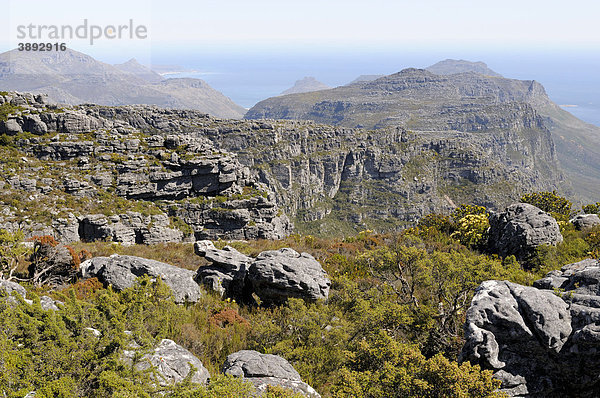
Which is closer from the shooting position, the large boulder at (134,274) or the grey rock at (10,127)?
the large boulder at (134,274)

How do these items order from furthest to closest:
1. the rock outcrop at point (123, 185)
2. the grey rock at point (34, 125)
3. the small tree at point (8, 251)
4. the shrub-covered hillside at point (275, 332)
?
1. the grey rock at point (34, 125)
2. the rock outcrop at point (123, 185)
3. the small tree at point (8, 251)
4. the shrub-covered hillside at point (275, 332)

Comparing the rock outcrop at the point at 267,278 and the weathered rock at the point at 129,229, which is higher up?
the rock outcrop at the point at 267,278

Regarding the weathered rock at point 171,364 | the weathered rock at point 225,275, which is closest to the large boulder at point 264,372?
the weathered rock at point 171,364

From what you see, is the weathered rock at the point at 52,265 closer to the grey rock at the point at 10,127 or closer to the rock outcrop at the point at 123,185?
the rock outcrop at the point at 123,185

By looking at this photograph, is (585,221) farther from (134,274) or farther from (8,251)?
(8,251)

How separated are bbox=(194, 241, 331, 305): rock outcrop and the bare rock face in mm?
6608

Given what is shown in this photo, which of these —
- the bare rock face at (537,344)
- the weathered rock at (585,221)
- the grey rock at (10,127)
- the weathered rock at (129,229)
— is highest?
the grey rock at (10,127)

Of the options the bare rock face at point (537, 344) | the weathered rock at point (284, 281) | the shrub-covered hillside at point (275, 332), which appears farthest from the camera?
the weathered rock at point (284, 281)

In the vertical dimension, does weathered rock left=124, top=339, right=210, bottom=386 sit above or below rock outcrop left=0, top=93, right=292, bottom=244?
above

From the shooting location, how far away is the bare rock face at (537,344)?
6.67 metres

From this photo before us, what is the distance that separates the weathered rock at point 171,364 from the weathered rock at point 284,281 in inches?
214

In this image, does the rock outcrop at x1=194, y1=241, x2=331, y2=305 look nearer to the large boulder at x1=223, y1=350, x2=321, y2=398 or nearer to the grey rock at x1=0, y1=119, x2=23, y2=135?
the large boulder at x1=223, y1=350, x2=321, y2=398

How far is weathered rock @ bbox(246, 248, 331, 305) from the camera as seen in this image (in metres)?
12.6

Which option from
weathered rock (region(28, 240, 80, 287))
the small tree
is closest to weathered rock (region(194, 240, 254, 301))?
weathered rock (region(28, 240, 80, 287))
